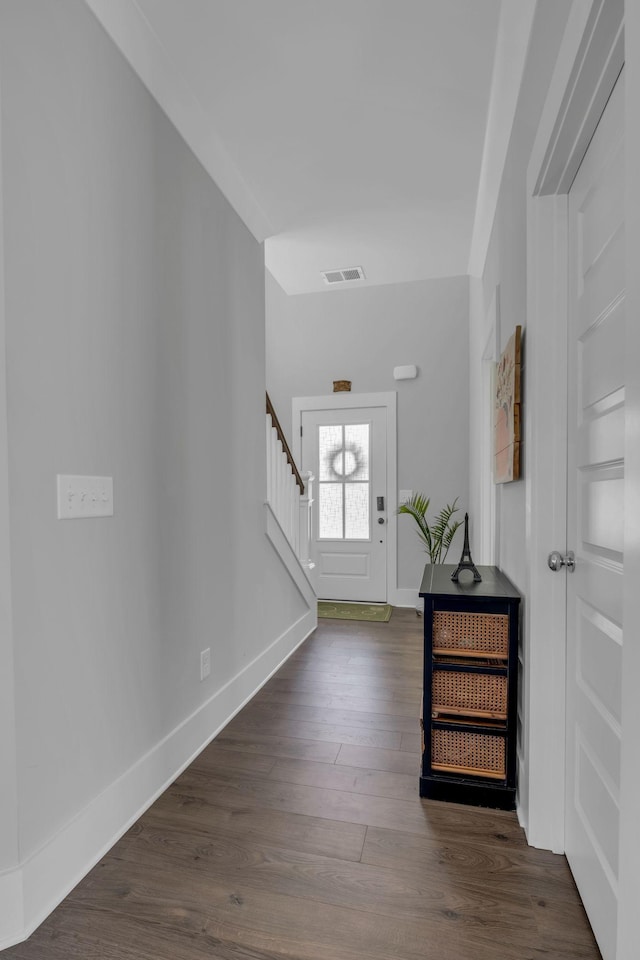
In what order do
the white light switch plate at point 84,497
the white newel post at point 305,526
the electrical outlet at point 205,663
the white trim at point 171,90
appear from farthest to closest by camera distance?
the white newel post at point 305,526 < the electrical outlet at point 205,663 < the white trim at point 171,90 < the white light switch plate at point 84,497

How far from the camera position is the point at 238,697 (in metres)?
2.70

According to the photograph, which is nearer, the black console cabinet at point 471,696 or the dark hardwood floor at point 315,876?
the dark hardwood floor at point 315,876

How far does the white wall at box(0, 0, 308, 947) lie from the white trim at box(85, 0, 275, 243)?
0.20 feet

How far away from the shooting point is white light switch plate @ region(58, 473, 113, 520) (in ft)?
4.99

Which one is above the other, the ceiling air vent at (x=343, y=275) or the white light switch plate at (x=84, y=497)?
the ceiling air vent at (x=343, y=275)

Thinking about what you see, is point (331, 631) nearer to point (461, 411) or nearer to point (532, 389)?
point (461, 411)

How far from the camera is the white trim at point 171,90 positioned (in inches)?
70.9

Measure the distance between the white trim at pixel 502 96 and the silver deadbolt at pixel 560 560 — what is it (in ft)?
5.46

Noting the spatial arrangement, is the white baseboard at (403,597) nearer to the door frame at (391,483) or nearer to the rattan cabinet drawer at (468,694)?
the door frame at (391,483)

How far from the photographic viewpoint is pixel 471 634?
76.4 inches

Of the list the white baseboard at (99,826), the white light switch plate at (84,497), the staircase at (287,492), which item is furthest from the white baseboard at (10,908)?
the staircase at (287,492)

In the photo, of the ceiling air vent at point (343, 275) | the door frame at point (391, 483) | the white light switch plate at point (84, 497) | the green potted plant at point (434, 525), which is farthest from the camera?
the door frame at point (391, 483)

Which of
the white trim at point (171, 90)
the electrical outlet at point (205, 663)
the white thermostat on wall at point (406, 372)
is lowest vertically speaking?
the electrical outlet at point (205, 663)

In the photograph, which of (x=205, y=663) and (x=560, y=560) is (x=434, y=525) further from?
(x=560, y=560)
